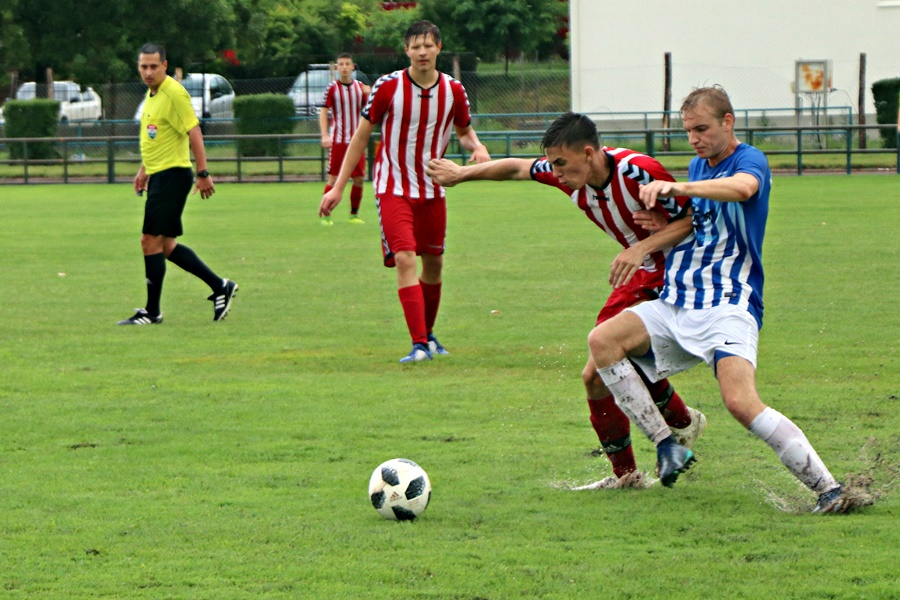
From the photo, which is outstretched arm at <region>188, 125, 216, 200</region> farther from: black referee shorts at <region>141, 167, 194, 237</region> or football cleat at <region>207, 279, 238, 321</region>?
football cleat at <region>207, 279, 238, 321</region>

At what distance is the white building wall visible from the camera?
34719mm

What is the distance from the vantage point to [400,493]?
4.69m

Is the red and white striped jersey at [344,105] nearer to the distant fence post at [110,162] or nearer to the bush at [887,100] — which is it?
the distant fence post at [110,162]

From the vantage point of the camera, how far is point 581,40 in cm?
3647

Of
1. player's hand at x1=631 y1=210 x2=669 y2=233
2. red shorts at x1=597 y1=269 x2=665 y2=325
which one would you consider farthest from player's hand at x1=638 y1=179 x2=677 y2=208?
red shorts at x1=597 y1=269 x2=665 y2=325

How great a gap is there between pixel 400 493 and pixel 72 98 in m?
34.0

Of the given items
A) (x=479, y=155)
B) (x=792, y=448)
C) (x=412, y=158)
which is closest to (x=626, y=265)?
(x=792, y=448)

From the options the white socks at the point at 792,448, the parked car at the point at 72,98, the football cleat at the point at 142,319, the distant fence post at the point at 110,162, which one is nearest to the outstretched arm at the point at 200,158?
the football cleat at the point at 142,319

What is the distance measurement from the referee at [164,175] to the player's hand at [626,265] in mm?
5554

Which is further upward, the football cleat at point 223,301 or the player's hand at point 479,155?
the player's hand at point 479,155

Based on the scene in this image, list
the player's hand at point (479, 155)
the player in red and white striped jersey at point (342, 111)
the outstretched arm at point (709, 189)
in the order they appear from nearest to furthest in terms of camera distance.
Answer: the outstretched arm at point (709, 189) < the player's hand at point (479, 155) < the player in red and white striped jersey at point (342, 111)

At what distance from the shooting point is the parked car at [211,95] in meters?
35.0

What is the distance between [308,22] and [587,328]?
3861cm

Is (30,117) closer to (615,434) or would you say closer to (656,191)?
(615,434)
